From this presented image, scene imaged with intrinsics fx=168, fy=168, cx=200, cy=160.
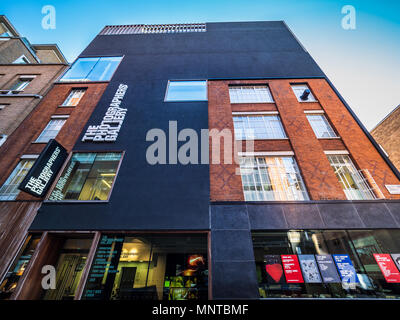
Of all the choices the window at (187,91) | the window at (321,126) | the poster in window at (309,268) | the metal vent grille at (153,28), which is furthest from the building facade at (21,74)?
the window at (321,126)

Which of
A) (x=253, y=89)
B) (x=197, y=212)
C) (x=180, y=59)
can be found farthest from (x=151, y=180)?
(x=180, y=59)

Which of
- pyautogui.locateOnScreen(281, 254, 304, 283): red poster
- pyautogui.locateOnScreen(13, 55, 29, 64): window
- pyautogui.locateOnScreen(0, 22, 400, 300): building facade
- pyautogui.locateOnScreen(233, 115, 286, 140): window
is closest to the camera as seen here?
pyautogui.locateOnScreen(281, 254, 304, 283): red poster

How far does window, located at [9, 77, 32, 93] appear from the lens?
536 inches

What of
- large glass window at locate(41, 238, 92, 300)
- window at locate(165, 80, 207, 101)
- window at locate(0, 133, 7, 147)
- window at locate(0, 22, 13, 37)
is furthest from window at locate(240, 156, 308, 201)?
window at locate(0, 22, 13, 37)

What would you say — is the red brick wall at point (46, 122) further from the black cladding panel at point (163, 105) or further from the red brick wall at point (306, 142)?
the red brick wall at point (306, 142)

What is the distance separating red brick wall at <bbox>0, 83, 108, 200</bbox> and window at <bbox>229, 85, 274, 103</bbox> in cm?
964

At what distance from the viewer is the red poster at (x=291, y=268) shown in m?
6.34

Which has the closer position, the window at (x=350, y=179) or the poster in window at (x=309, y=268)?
the poster in window at (x=309, y=268)

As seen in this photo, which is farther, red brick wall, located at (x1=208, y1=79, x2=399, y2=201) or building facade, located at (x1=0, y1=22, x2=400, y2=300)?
red brick wall, located at (x1=208, y1=79, x2=399, y2=201)

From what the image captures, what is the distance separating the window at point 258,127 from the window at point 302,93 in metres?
2.41

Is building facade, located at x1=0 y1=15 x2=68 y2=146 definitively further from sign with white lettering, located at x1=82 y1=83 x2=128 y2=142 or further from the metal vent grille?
the metal vent grille

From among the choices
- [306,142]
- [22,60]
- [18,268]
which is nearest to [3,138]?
[18,268]

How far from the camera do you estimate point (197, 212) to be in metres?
7.43

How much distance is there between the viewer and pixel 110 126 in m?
10.2
